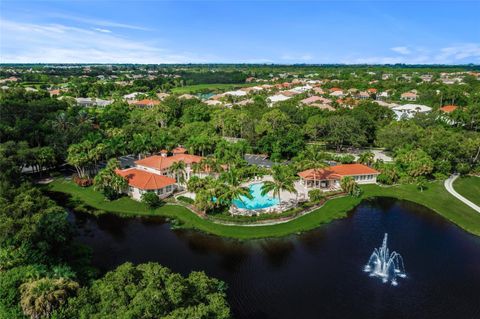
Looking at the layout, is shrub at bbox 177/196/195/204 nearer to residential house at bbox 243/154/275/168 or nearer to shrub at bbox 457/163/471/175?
residential house at bbox 243/154/275/168

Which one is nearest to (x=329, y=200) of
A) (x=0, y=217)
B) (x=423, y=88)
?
(x=0, y=217)

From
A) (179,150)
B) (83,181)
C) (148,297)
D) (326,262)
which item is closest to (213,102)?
(179,150)

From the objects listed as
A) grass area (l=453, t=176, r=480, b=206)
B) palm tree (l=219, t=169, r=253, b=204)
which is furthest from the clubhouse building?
grass area (l=453, t=176, r=480, b=206)

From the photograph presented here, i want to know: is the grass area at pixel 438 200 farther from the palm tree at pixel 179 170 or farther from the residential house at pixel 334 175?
the palm tree at pixel 179 170

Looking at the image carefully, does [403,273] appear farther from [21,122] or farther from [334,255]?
[21,122]

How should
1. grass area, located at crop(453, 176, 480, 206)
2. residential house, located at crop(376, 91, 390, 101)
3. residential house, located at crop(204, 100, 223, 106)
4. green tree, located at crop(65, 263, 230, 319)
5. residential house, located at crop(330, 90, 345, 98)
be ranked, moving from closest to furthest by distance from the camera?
1. green tree, located at crop(65, 263, 230, 319)
2. grass area, located at crop(453, 176, 480, 206)
3. residential house, located at crop(204, 100, 223, 106)
4. residential house, located at crop(376, 91, 390, 101)
5. residential house, located at crop(330, 90, 345, 98)

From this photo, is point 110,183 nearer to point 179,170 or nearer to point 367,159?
point 179,170
